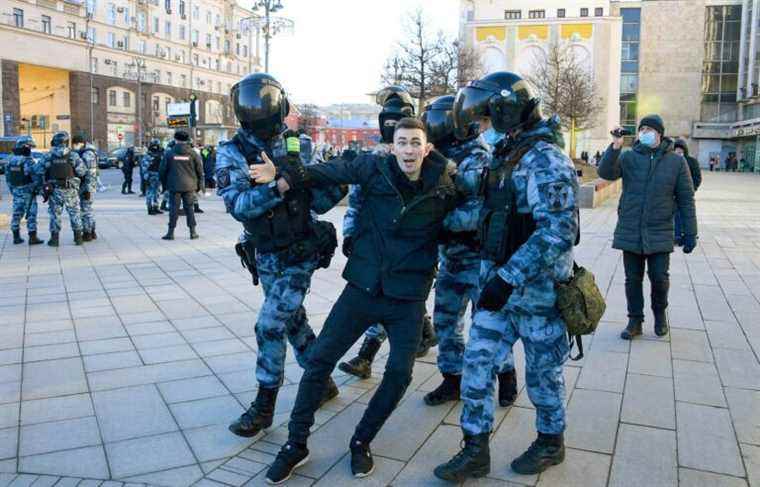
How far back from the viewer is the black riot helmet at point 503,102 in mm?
3359

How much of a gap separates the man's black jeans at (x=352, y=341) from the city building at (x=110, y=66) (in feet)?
139

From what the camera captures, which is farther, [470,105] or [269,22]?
[269,22]

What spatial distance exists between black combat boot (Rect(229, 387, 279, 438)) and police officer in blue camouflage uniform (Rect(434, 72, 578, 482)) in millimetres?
1115

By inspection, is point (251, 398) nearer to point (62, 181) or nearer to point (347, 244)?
point (347, 244)

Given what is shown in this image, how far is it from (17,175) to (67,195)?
1242mm

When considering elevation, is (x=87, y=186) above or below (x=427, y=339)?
above

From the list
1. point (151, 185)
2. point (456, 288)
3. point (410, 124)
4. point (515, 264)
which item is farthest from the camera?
point (151, 185)

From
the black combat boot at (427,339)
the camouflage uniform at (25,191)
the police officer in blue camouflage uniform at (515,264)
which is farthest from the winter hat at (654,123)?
the camouflage uniform at (25,191)

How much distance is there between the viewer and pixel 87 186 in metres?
11.9

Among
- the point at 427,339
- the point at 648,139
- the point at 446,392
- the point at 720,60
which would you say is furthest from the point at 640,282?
the point at 720,60

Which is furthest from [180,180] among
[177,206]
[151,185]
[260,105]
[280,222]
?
[280,222]

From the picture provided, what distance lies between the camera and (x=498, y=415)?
13.9 ft

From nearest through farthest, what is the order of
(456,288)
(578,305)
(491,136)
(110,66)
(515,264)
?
(515,264) < (578,305) < (491,136) < (456,288) < (110,66)

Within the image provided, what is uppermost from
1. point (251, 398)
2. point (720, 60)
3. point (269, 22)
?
point (720, 60)
